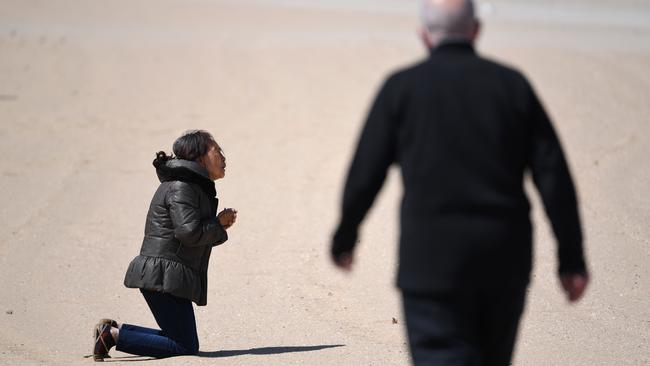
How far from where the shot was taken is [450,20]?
3439 mm

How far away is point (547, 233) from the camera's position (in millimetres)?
9258

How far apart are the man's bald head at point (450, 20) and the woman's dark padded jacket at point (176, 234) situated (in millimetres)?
2414

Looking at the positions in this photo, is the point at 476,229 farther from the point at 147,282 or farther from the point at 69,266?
the point at 69,266

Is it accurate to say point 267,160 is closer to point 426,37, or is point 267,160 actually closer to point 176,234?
point 176,234

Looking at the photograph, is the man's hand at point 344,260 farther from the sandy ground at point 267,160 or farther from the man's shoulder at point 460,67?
the sandy ground at point 267,160

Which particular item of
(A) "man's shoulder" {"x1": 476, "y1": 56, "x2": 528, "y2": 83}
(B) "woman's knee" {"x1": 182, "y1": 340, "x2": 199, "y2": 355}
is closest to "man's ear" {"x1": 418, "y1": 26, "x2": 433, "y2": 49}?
(A) "man's shoulder" {"x1": 476, "y1": 56, "x2": 528, "y2": 83}

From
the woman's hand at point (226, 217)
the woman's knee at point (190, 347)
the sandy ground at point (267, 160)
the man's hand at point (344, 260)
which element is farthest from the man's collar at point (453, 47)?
the woman's knee at point (190, 347)

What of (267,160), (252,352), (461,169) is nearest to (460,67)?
(461,169)

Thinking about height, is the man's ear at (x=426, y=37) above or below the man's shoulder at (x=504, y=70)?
above

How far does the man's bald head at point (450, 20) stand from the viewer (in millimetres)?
3439

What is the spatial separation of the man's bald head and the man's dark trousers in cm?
82

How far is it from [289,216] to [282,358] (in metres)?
4.15

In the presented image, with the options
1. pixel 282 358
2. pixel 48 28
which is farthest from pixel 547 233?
pixel 48 28

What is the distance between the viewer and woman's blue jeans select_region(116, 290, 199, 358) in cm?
579
